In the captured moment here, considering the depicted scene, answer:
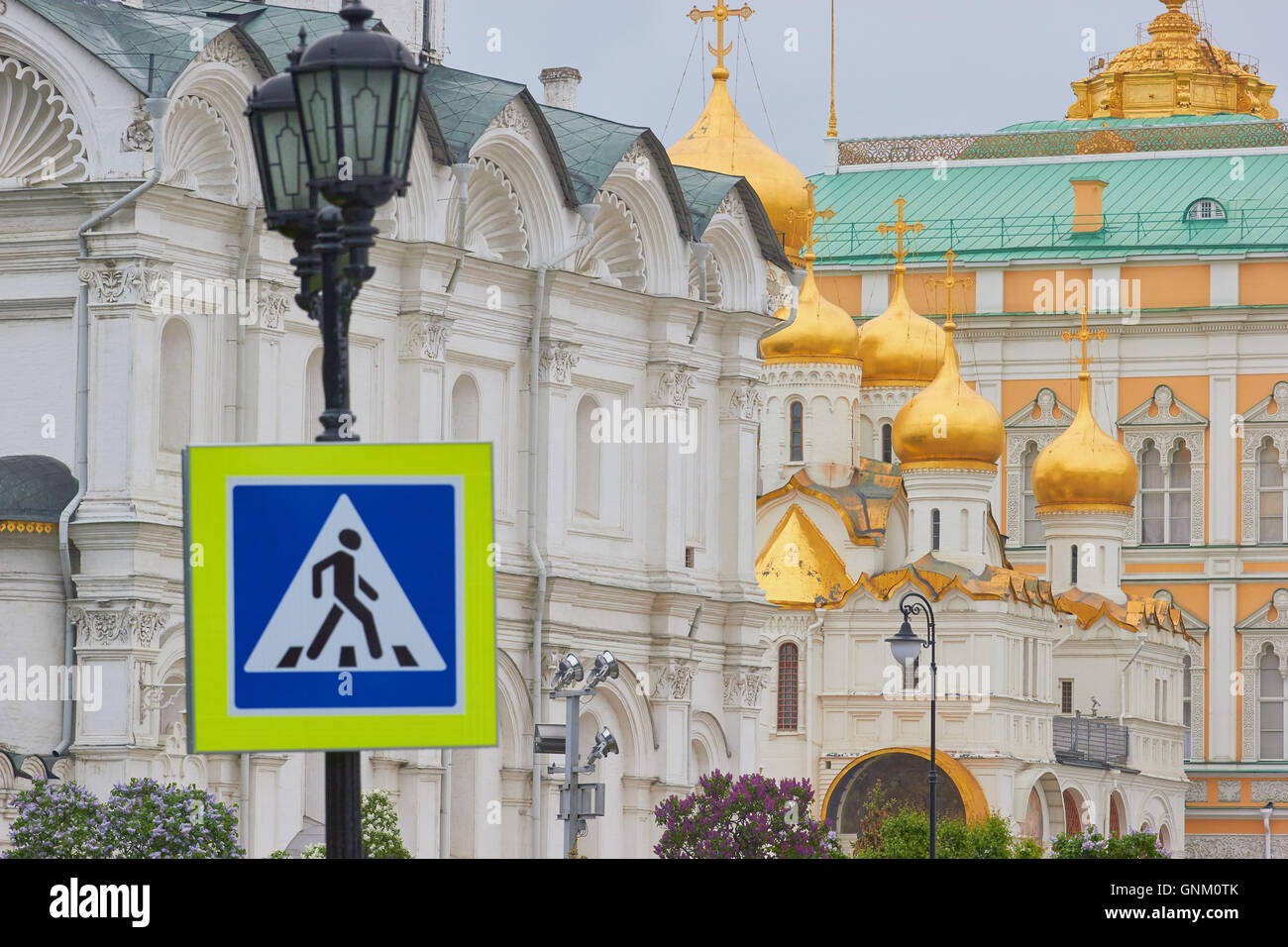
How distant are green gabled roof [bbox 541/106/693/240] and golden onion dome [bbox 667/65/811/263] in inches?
577

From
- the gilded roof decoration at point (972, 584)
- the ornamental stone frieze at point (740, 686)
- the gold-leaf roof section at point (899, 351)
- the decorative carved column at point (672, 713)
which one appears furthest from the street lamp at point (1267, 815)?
the decorative carved column at point (672, 713)

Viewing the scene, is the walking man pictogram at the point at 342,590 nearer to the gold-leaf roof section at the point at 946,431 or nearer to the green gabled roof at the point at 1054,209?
the gold-leaf roof section at the point at 946,431

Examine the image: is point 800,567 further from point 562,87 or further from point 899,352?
point 562,87

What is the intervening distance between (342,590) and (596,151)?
3249 centimetres

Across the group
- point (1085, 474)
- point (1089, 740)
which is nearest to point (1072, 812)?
point (1089, 740)

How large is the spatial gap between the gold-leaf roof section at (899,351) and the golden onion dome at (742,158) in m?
5.11

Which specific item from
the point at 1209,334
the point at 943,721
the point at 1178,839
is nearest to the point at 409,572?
the point at 943,721

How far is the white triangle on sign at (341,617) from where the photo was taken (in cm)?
1047

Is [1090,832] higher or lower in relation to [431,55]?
lower

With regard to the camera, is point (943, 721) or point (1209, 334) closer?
point (943, 721)

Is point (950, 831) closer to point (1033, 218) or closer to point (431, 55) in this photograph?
point (431, 55)

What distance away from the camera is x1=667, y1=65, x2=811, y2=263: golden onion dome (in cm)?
5869

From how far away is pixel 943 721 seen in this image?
57.7m

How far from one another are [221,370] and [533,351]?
6433 mm
